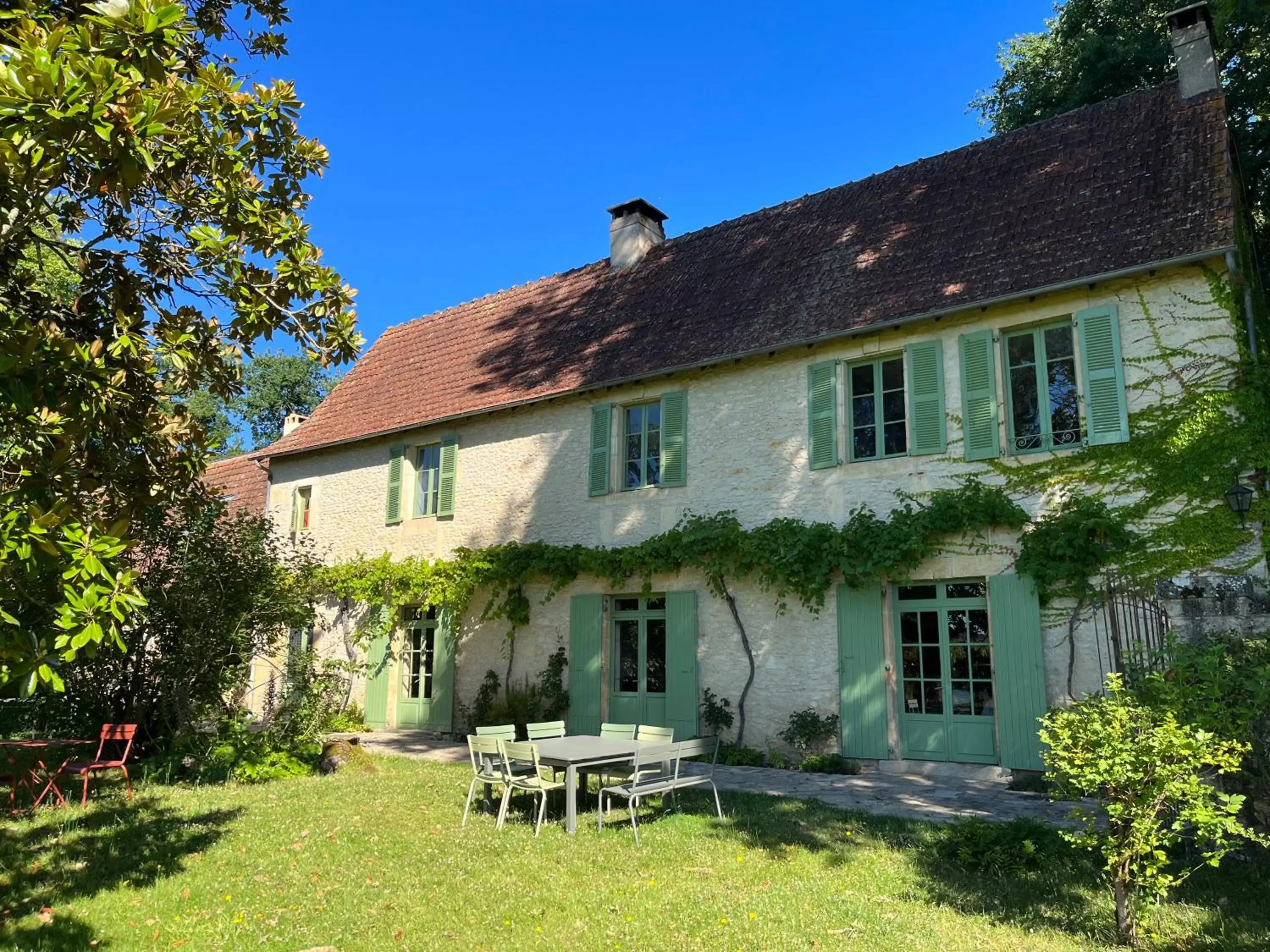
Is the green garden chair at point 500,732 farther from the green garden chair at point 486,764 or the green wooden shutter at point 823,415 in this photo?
the green wooden shutter at point 823,415

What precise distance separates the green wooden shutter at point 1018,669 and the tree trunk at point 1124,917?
15.7 feet

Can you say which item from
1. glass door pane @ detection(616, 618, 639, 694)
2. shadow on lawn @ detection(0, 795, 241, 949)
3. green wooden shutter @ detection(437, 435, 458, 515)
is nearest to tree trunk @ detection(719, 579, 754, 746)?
glass door pane @ detection(616, 618, 639, 694)

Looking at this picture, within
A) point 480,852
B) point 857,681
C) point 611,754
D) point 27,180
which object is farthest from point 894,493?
point 27,180

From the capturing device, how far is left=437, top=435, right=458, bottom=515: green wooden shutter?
1491cm

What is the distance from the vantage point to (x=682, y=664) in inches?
463

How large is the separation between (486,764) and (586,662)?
4.96 metres

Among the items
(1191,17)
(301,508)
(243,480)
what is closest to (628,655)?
(301,508)

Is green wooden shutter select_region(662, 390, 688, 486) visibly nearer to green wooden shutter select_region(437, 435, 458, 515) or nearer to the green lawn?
green wooden shutter select_region(437, 435, 458, 515)

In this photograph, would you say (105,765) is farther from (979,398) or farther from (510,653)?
(979,398)

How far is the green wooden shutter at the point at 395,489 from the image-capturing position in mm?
15609

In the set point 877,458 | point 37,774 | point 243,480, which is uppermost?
point 243,480

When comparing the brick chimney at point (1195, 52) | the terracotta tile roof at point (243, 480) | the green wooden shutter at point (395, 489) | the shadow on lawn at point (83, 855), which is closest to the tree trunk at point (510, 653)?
the green wooden shutter at point (395, 489)

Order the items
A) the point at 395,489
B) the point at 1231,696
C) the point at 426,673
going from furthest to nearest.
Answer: the point at 395,489 < the point at 426,673 < the point at 1231,696

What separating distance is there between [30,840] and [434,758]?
16.1 feet
